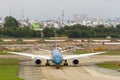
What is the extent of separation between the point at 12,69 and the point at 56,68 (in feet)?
28.5

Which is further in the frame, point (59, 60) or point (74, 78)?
point (59, 60)

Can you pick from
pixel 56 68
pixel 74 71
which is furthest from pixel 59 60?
pixel 74 71

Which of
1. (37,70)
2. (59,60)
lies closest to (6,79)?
(37,70)

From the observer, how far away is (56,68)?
80062mm

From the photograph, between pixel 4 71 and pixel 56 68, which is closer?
pixel 4 71

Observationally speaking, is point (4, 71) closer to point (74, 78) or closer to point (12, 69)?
point (12, 69)

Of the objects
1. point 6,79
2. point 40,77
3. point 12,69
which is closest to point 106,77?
point 40,77

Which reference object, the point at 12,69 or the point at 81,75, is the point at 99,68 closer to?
the point at 81,75

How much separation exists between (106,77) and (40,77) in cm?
1057

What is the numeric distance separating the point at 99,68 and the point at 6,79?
23.5 meters

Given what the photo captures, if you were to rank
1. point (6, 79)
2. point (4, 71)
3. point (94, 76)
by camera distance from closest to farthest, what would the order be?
point (6, 79), point (94, 76), point (4, 71)

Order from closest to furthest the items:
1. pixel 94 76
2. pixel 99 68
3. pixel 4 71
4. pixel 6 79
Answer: pixel 6 79, pixel 94 76, pixel 4 71, pixel 99 68

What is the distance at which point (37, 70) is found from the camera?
77.2m

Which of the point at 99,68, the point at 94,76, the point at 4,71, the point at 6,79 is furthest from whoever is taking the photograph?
the point at 99,68
